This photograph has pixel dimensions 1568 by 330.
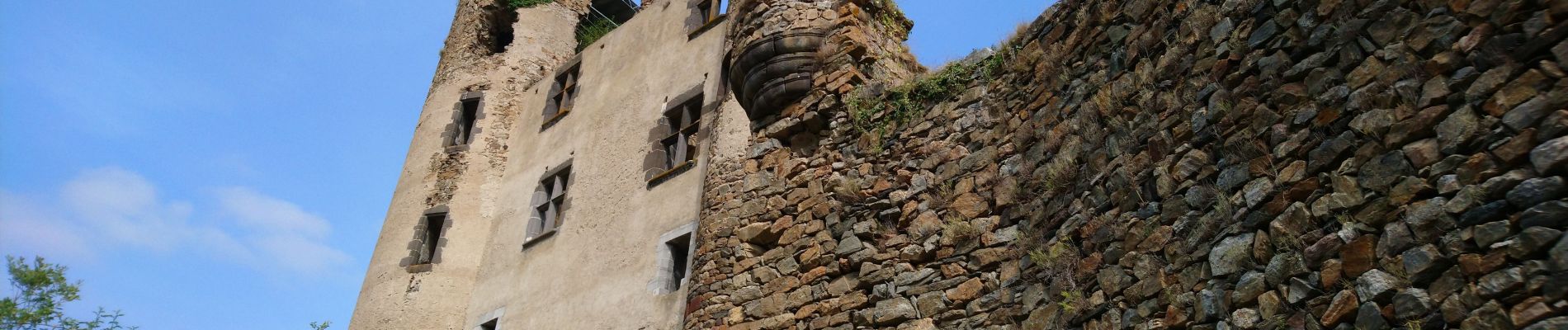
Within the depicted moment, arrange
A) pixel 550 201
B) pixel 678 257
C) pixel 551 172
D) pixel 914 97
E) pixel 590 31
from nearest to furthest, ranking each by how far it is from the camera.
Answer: pixel 914 97 < pixel 678 257 < pixel 550 201 < pixel 551 172 < pixel 590 31

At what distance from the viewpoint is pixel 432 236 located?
55.3 ft

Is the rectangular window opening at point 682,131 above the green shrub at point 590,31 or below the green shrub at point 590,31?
below

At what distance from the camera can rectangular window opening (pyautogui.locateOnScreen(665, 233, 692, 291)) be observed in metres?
11.7

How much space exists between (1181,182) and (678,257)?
22.8 ft

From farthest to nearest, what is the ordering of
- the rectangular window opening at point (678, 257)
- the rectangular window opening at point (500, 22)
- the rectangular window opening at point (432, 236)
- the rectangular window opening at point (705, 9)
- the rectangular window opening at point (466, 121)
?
the rectangular window opening at point (500, 22)
the rectangular window opening at point (466, 121)
the rectangular window opening at point (432, 236)
the rectangular window opening at point (705, 9)
the rectangular window opening at point (678, 257)

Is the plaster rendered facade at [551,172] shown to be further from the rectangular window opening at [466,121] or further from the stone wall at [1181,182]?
the stone wall at [1181,182]

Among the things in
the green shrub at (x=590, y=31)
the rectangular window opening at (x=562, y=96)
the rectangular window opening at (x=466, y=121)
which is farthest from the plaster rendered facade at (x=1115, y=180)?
the green shrub at (x=590, y=31)

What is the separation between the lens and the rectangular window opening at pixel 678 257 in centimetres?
1169

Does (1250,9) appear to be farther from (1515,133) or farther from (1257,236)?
(1515,133)

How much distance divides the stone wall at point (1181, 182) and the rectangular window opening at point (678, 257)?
7.97ft

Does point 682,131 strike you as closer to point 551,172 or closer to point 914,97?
point 551,172

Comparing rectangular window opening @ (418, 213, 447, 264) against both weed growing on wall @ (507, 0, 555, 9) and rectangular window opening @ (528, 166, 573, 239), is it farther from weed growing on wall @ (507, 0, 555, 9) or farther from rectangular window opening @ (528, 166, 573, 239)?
weed growing on wall @ (507, 0, 555, 9)

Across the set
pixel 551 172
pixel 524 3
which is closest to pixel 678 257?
pixel 551 172

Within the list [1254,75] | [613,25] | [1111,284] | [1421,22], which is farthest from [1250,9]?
[613,25]
